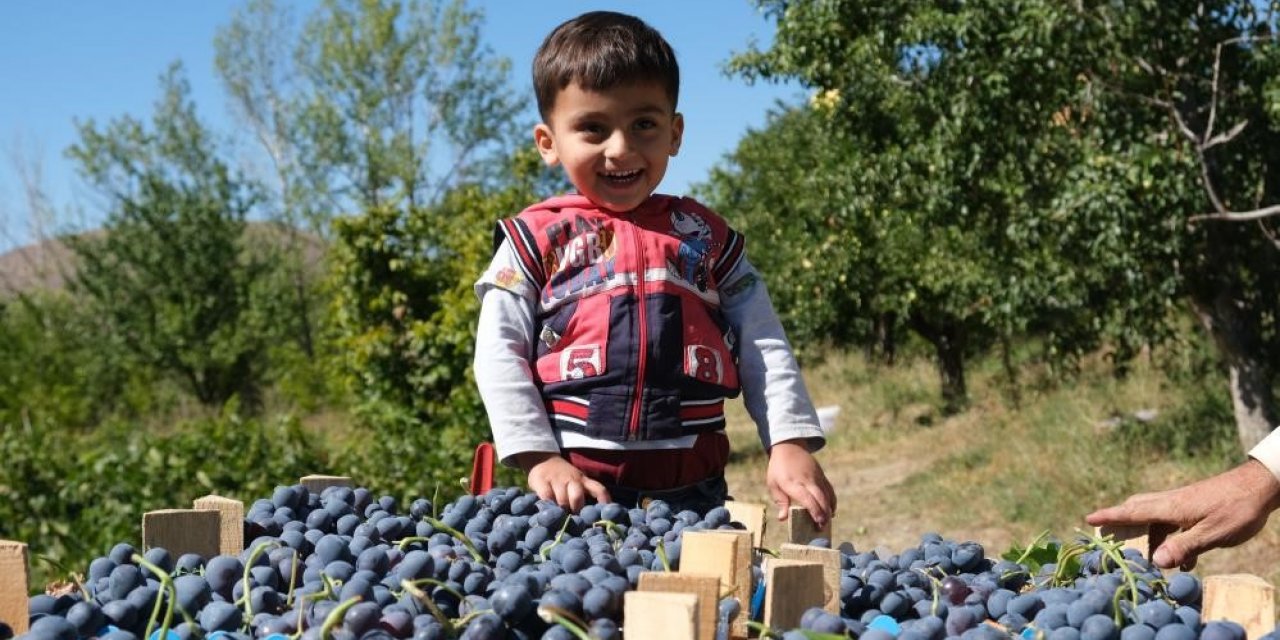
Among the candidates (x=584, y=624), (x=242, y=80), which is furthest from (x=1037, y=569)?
(x=242, y=80)

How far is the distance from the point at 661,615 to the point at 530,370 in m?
1.27

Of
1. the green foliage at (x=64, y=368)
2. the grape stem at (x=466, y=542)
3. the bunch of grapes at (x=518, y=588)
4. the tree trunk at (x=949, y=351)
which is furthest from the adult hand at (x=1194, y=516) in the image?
the green foliage at (x=64, y=368)

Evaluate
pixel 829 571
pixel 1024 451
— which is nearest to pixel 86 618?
pixel 829 571

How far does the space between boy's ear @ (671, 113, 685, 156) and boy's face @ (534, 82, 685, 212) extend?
0.46 ft

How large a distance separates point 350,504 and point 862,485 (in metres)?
9.86

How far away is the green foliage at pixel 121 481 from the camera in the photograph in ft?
→ 23.3

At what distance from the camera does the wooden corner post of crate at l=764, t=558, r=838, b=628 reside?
1180 millimetres

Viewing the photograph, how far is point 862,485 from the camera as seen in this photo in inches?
442

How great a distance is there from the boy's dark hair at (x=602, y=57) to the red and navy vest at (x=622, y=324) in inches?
9.6

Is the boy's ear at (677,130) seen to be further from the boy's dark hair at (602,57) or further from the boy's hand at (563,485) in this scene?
the boy's hand at (563,485)

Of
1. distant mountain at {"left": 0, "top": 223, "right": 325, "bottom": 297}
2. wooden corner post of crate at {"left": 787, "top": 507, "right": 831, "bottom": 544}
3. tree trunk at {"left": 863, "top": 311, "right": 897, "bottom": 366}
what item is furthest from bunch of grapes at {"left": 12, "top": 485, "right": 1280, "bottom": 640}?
distant mountain at {"left": 0, "top": 223, "right": 325, "bottom": 297}

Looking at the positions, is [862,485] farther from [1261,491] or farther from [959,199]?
[1261,491]

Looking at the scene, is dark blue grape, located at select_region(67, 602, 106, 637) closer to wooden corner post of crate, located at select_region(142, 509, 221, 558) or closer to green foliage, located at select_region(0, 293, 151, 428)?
wooden corner post of crate, located at select_region(142, 509, 221, 558)

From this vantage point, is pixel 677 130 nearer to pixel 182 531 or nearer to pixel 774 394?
pixel 774 394
